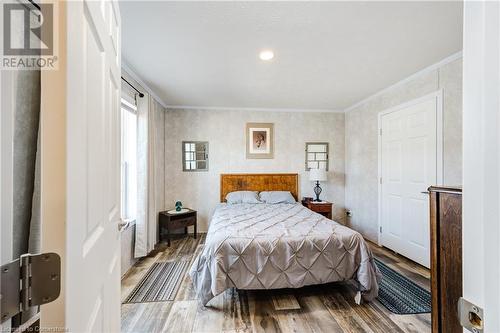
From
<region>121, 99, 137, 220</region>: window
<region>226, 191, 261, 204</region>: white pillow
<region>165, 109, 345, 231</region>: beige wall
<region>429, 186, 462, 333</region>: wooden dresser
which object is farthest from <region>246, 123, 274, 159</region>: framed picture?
<region>429, 186, 462, 333</region>: wooden dresser

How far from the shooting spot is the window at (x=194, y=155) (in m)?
4.44

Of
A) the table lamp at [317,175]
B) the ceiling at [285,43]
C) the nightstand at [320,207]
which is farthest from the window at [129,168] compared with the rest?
the table lamp at [317,175]

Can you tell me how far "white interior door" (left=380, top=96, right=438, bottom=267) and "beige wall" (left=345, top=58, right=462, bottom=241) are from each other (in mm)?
141

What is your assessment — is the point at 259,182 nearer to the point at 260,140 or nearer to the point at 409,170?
the point at 260,140

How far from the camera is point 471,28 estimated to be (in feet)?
1.55

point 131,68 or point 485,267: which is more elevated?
point 131,68

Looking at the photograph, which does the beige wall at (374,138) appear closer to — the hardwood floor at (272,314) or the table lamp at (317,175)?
the table lamp at (317,175)

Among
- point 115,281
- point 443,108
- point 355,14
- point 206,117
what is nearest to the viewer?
point 115,281

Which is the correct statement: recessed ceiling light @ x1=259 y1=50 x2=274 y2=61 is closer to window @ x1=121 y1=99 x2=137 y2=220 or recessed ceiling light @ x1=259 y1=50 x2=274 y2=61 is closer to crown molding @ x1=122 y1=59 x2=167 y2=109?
crown molding @ x1=122 y1=59 x2=167 y2=109

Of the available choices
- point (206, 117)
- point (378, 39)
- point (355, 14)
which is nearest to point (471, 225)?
point (355, 14)

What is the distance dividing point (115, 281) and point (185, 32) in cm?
196

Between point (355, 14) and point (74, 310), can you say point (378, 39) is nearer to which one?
point (355, 14)

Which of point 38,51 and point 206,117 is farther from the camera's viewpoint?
point 206,117

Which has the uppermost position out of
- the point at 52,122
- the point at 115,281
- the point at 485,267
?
the point at 52,122
